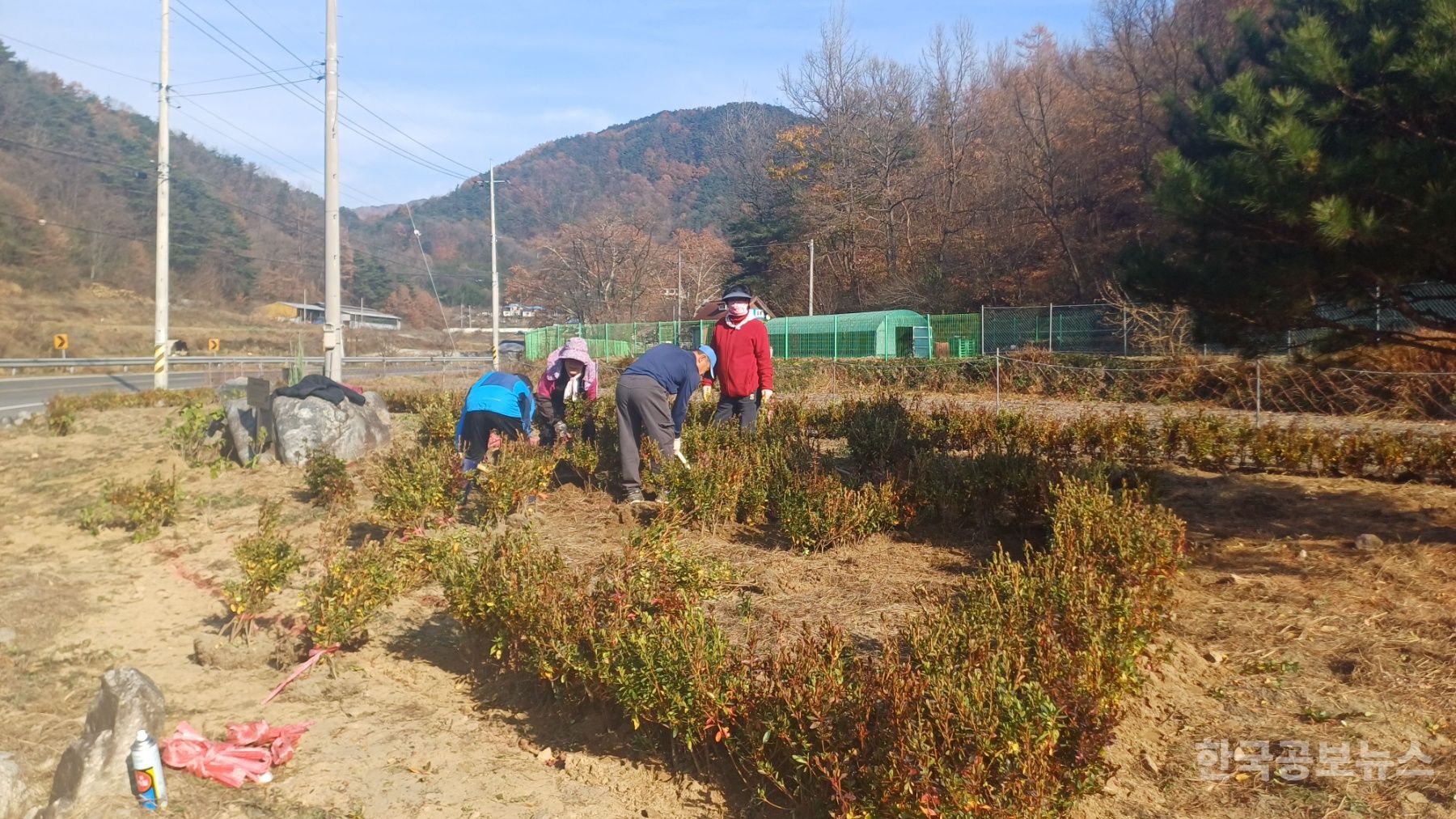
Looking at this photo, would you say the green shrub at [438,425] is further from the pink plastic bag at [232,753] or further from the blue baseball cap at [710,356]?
the pink plastic bag at [232,753]

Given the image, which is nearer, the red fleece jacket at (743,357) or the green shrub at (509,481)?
the green shrub at (509,481)

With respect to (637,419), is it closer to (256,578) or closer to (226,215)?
(256,578)

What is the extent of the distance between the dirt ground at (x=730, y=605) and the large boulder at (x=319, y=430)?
8.16ft

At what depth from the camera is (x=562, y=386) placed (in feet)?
28.5

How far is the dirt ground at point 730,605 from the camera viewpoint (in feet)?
11.0

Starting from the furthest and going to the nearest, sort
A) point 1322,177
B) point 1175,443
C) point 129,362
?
point 129,362 → point 1175,443 → point 1322,177

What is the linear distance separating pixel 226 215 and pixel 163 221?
43232 millimetres

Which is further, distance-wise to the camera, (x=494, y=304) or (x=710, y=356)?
(x=494, y=304)

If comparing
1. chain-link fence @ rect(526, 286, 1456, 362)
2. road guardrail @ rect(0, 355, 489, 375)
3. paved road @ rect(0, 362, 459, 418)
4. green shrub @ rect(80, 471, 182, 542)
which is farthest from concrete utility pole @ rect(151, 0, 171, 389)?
green shrub @ rect(80, 471, 182, 542)

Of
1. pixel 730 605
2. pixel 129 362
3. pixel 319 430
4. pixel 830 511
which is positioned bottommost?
pixel 730 605

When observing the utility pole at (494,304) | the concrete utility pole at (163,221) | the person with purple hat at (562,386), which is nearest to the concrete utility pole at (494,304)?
the utility pole at (494,304)

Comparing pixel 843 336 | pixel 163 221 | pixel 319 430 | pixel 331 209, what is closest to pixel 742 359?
pixel 319 430

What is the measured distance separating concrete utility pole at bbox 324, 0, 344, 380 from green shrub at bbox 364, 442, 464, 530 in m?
7.51

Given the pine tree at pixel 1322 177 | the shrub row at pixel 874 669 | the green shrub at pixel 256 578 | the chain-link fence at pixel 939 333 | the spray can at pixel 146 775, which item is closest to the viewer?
the shrub row at pixel 874 669
